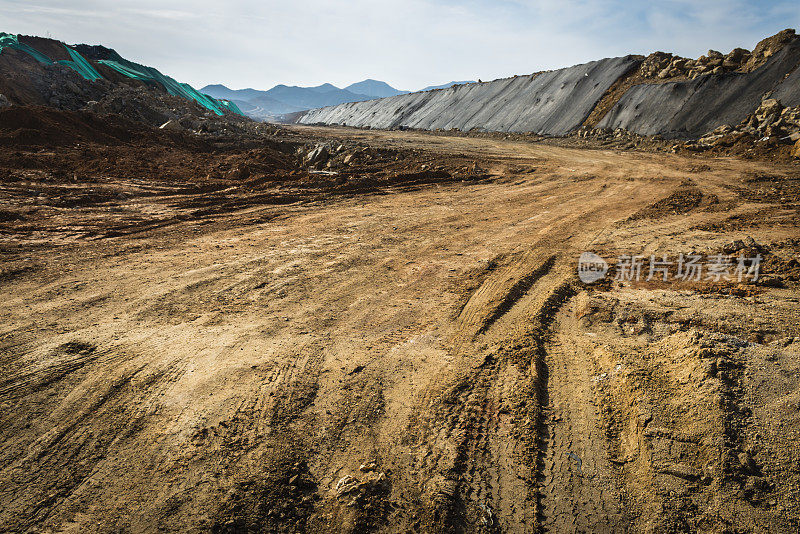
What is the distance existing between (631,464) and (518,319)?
1.63 metres

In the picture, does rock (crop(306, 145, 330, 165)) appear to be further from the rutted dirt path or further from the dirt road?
the rutted dirt path

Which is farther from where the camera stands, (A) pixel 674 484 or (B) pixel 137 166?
(B) pixel 137 166

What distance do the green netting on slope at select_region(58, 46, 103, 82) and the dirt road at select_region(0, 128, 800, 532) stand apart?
90.4 feet

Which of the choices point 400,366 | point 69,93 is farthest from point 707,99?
point 69,93

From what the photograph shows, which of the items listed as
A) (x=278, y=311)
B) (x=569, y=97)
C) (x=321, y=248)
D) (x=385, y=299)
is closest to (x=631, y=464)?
(x=385, y=299)

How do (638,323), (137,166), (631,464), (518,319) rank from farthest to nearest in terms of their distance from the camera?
1. (137,166)
2. (518,319)
3. (638,323)
4. (631,464)

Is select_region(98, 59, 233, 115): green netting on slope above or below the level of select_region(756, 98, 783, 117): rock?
above

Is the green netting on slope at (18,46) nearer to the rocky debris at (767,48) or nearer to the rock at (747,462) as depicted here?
the rock at (747,462)

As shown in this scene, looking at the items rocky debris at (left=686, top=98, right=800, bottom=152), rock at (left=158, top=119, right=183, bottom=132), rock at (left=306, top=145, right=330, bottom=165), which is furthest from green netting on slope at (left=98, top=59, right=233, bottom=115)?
rocky debris at (left=686, top=98, right=800, bottom=152)

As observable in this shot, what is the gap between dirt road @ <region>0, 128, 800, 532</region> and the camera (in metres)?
1.96

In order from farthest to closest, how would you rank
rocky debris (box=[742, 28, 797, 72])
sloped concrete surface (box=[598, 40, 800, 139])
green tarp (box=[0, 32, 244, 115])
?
green tarp (box=[0, 32, 244, 115])
rocky debris (box=[742, 28, 797, 72])
sloped concrete surface (box=[598, 40, 800, 139])

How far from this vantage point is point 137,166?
1115 cm

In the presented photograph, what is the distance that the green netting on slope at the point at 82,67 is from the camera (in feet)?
79.8

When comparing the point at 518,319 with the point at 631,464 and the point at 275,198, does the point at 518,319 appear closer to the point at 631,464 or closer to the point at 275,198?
the point at 631,464
